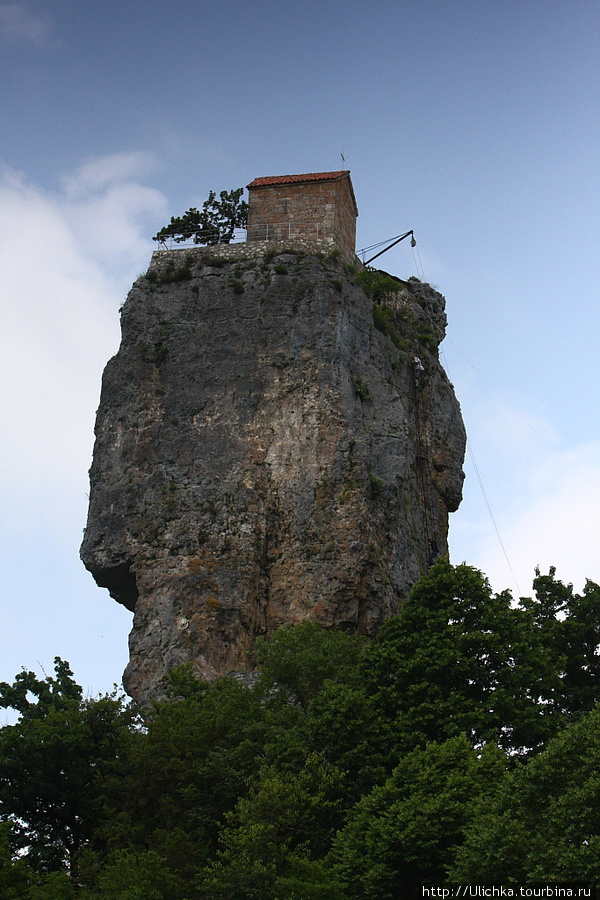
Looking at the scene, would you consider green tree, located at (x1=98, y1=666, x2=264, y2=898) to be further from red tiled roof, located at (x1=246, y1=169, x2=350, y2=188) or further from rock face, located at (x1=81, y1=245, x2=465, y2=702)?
red tiled roof, located at (x1=246, y1=169, x2=350, y2=188)

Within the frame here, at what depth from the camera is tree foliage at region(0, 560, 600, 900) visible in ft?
72.2

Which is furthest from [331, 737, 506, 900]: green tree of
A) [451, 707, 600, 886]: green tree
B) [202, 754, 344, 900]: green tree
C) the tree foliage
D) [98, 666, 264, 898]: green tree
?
[98, 666, 264, 898]: green tree

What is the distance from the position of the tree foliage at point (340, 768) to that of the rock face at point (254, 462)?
10.9ft

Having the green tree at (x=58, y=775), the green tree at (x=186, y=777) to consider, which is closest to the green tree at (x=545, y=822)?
the green tree at (x=186, y=777)

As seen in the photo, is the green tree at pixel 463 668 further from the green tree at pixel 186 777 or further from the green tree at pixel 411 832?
the green tree at pixel 186 777

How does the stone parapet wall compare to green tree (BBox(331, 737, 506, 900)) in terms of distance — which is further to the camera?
the stone parapet wall

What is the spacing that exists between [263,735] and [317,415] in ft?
42.8

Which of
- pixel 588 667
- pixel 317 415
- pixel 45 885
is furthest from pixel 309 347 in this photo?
pixel 45 885

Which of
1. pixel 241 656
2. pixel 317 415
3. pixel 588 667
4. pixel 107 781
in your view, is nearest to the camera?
pixel 107 781

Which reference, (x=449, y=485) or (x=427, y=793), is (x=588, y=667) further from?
(x=449, y=485)

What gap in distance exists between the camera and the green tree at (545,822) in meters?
19.6

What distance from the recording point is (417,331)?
155ft

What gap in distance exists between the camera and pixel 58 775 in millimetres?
30609

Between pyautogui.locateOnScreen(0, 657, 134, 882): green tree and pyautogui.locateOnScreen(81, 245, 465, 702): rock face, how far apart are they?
12.1 ft
